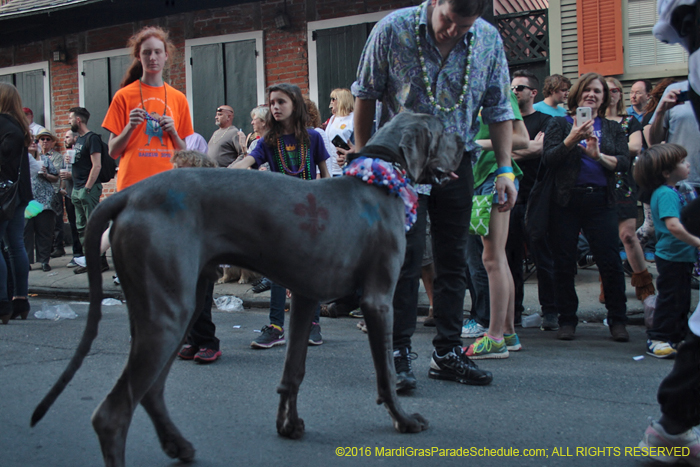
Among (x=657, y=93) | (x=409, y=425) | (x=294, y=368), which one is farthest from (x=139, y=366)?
(x=657, y=93)

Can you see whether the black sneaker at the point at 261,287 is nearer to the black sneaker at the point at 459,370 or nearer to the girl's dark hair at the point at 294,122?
the girl's dark hair at the point at 294,122

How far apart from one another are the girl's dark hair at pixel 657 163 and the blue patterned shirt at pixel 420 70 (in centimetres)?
178

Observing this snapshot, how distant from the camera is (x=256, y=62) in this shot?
1129 centimetres

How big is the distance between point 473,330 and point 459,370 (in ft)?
5.54

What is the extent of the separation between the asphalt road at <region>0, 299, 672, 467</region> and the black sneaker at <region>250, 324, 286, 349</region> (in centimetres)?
7

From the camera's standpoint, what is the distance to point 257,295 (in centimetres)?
728

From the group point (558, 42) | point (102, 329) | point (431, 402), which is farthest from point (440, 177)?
point (558, 42)

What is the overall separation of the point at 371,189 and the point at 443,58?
3.64 feet

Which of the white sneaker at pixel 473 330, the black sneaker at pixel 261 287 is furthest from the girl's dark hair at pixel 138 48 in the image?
the black sneaker at pixel 261 287

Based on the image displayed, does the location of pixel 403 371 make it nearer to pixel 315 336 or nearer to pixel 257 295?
pixel 315 336

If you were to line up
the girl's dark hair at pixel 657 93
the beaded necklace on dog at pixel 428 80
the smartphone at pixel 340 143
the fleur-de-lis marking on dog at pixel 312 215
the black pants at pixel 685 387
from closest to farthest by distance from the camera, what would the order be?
the black pants at pixel 685 387 → the fleur-de-lis marking on dog at pixel 312 215 → the beaded necklace on dog at pixel 428 80 → the smartphone at pixel 340 143 → the girl's dark hair at pixel 657 93

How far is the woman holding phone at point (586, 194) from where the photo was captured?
4859 mm

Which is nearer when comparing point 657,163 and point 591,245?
point 657,163

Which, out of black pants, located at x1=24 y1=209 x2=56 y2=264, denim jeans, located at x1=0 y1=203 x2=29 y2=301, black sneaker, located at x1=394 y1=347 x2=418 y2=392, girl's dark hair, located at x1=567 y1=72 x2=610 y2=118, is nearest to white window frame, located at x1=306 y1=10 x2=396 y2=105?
black pants, located at x1=24 y1=209 x2=56 y2=264
